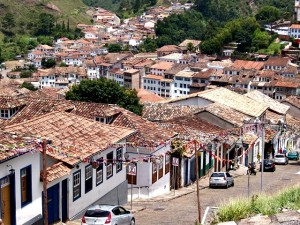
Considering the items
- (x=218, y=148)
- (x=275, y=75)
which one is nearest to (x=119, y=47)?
(x=275, y=75)

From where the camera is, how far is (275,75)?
105 meters

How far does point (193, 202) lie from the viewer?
24094mm

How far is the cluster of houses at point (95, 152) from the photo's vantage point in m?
16.3

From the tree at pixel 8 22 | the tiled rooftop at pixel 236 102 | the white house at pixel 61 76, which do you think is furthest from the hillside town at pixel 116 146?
the tree at pixel 8 22

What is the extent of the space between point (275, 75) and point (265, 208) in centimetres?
9737

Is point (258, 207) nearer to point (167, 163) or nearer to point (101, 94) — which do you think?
point (167, 163)

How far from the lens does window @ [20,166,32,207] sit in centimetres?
1639

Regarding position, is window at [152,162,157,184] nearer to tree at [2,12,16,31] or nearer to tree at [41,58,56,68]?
tree at [41,58,56,68]

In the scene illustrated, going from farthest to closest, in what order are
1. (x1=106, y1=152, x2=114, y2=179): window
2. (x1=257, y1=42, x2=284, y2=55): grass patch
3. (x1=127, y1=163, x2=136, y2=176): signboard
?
(x1=257, y1=42, x2=284, y2=55): grass patch → (x1=127, y1=163, x2=136, y2=176): signboard → (x1=106, y1=152, x2=114, y2=179): window

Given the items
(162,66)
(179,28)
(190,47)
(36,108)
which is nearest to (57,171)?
(36,108)

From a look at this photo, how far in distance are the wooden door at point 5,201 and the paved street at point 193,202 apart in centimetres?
496

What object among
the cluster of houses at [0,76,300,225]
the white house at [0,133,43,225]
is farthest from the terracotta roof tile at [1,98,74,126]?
the white house at [0,133,43,225]

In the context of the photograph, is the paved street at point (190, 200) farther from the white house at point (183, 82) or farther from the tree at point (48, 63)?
the tree at point (48, 63)

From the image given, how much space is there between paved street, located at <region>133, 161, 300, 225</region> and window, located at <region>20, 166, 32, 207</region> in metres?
4.17
